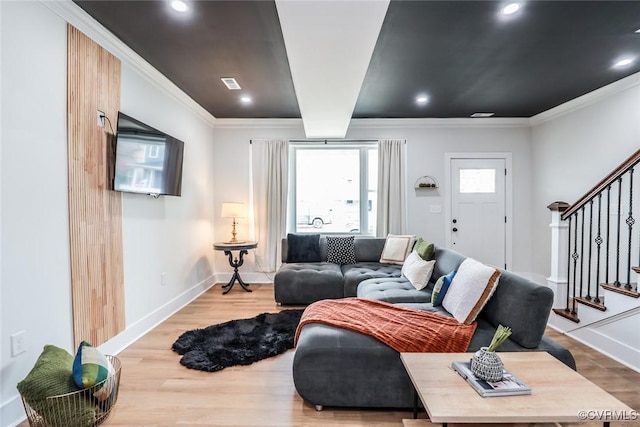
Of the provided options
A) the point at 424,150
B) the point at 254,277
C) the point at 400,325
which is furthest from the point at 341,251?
the point at 400,325

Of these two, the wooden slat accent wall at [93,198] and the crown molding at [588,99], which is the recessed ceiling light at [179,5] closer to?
the wooden slat accent wall at [93,198]

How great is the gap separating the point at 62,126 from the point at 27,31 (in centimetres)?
57

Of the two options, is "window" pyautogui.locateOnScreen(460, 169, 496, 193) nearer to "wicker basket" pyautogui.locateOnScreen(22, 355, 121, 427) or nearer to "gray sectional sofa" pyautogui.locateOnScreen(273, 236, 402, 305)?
"gray sectional sofa" pyautogui.locateOnScreen(273, 236, 402, 305)

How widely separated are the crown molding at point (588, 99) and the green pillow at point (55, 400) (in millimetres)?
5459

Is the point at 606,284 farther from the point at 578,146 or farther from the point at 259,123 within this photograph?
the point at 259,123

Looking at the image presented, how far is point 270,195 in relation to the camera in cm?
499

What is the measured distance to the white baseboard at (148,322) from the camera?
2607mm

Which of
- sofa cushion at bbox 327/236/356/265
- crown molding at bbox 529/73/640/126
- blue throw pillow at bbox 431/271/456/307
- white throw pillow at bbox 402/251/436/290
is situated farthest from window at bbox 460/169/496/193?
blue throw pillow at bbox 431/271/456/307

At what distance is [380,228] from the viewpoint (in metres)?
4.96

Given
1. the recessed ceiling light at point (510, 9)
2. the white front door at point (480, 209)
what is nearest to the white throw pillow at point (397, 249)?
the white front door at point (480, 209)

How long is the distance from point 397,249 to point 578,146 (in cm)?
275

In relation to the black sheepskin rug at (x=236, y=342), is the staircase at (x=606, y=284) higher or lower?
higher

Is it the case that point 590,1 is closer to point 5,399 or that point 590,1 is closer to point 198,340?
point 198,340

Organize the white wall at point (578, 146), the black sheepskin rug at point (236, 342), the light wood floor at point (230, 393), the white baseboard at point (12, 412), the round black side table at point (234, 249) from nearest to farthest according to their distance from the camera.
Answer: the white baseboard at point (12, 412) → the light wood floor at point (230, 393) → the black sheepskin rug at point (236, 342) → the white wall at point (578, 146) → the round black side table at point (234, 249)
